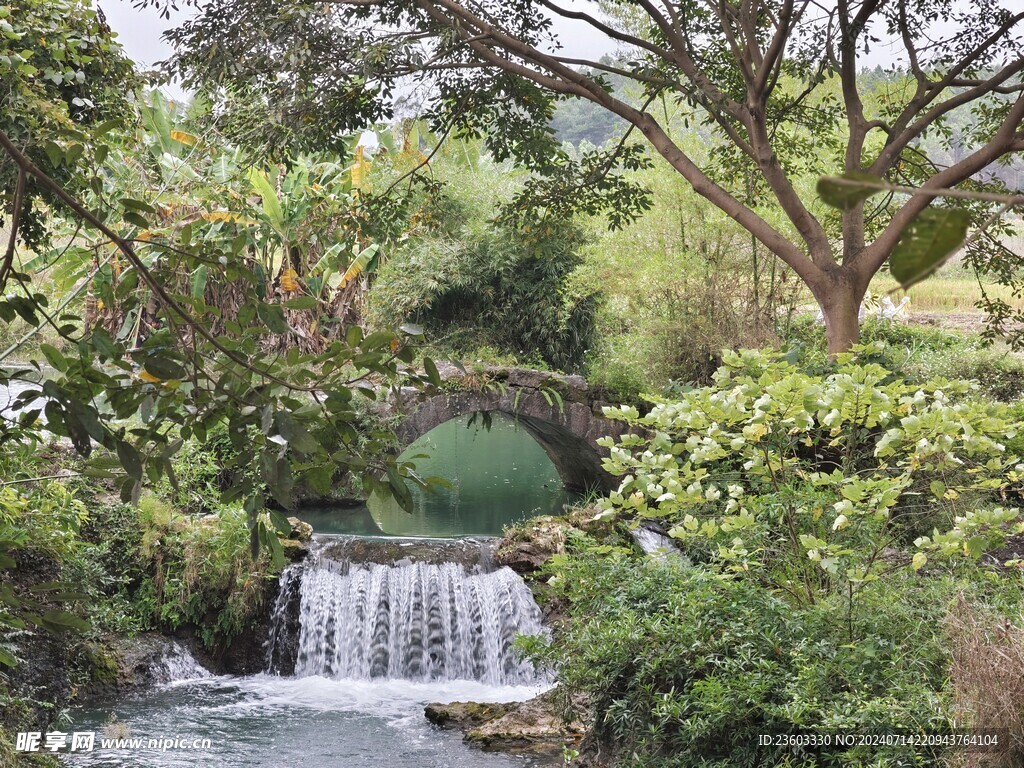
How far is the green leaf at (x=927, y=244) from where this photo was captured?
28.3 inches

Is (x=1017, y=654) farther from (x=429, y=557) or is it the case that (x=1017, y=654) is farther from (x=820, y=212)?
(x=820, y=212)

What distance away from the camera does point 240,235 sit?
2.03 metres

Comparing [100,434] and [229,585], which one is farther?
[229,585]

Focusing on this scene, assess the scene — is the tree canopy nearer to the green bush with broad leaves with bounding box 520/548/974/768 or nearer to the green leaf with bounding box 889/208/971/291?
the green bush with broad leaves with bounding box 520/548/974/768

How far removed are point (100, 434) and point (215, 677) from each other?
23.5 ft

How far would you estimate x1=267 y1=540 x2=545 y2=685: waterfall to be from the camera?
819 cm

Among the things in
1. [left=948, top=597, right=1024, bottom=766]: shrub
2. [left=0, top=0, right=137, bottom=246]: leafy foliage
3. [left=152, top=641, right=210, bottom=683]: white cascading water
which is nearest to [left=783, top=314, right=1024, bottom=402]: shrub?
[left=152, top=641, right=210, bottom=683]: white cascading water

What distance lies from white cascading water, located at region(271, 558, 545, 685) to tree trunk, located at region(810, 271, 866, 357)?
3.42m

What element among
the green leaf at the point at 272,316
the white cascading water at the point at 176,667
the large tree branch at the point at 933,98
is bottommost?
the white cascading water at the point at 176,667

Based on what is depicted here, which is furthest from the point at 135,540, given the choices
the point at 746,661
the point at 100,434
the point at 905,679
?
the point at 100,434

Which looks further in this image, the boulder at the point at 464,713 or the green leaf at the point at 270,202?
the green leaf at the point at 270,202

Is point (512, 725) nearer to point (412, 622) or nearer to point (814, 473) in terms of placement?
point (412, 622)

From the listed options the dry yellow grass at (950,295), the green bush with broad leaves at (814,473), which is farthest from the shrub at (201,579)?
the dry yellow grass at (950,295)

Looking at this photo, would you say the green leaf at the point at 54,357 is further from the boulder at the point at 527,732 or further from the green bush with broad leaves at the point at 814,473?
the boulder at the point at 527,732
